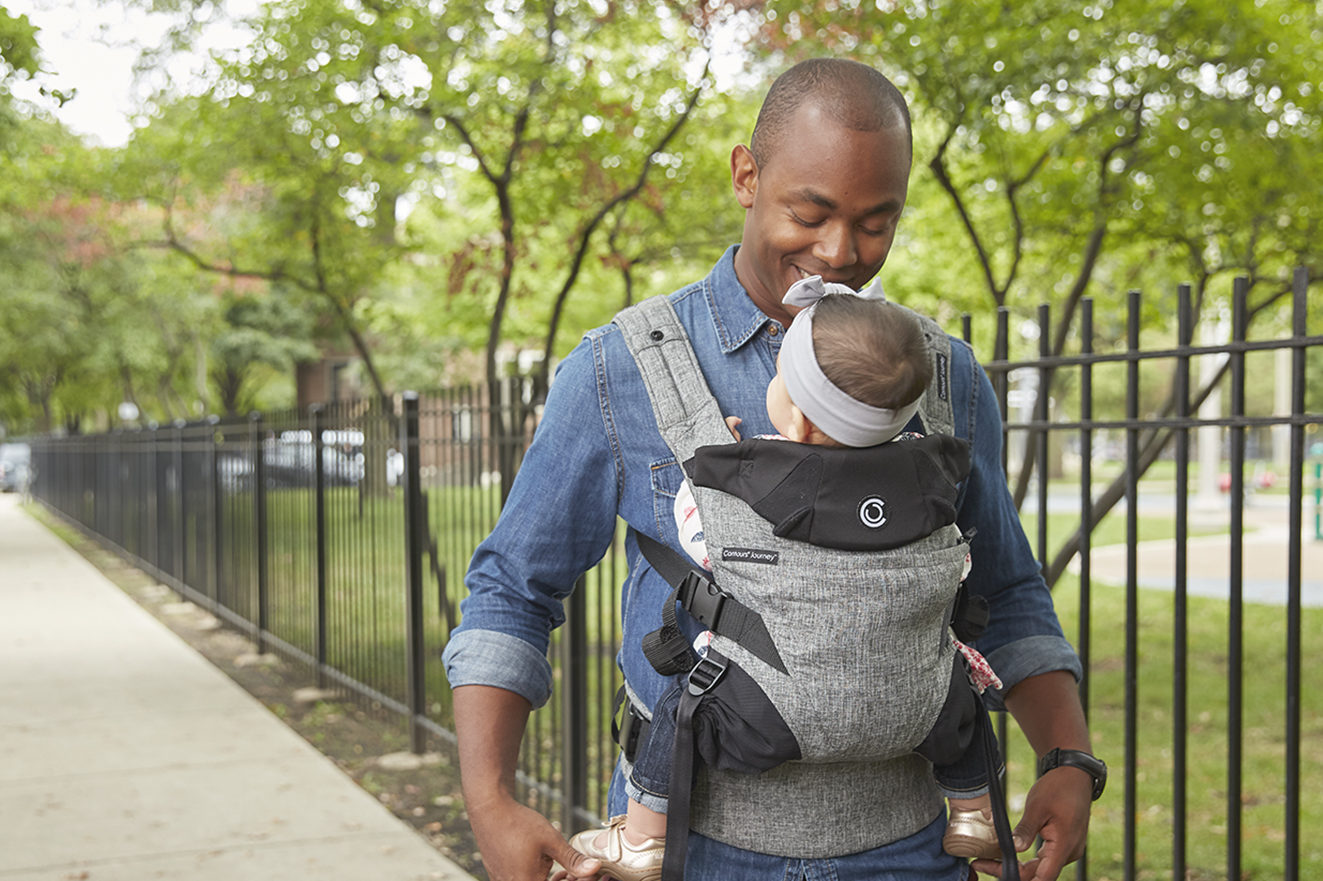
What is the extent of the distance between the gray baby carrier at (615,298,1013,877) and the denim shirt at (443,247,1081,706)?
0.39 ft

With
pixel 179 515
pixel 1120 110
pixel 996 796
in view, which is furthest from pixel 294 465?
pixel 996 796

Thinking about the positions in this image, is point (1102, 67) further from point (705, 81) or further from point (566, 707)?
point (566, 707)

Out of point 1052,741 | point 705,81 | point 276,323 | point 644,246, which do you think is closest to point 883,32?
point 705,81

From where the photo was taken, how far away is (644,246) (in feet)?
35.9

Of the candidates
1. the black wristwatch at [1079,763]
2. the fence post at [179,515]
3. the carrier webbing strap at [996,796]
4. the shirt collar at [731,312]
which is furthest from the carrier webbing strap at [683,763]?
the fence post at [179,515]

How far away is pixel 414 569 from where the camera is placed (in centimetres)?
671

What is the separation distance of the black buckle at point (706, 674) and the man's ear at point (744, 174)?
651 millimetres

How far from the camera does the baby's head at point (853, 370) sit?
1483 mm

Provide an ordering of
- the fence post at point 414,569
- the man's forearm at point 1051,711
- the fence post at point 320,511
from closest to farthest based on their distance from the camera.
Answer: the man's forearm at point 1051,711, the fence post at point 414,569, the fence post at point 320,511

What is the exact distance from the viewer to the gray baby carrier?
58.9 inches

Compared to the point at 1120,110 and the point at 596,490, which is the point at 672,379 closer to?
the point at 596,490

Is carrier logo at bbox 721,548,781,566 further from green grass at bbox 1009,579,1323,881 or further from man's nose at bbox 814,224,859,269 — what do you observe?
green grass at bbox 1009,579,1323,881

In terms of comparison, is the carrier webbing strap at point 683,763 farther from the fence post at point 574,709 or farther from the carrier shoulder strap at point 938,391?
the fence post at point 574,709

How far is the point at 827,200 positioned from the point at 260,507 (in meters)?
8.64
